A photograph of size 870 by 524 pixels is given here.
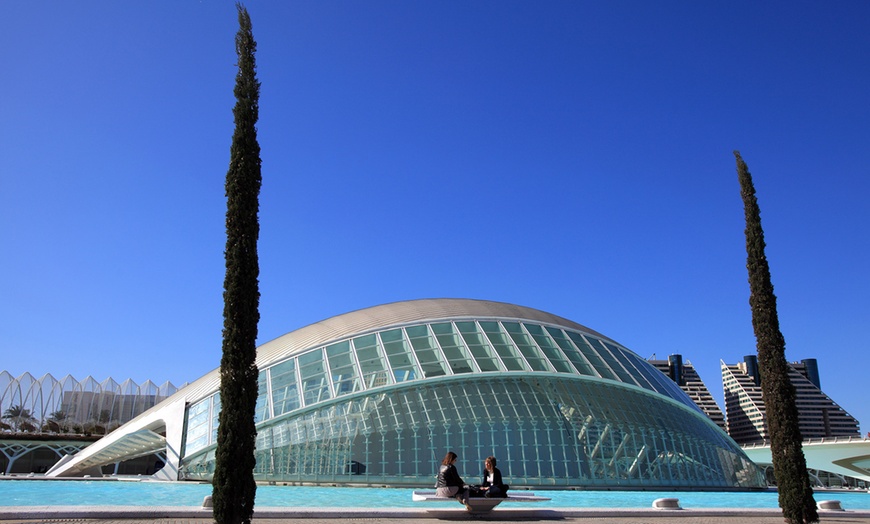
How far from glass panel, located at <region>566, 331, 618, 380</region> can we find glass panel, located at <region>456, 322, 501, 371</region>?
539cm

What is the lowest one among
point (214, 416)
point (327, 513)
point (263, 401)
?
point (327, 513)

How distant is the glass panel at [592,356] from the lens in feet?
107

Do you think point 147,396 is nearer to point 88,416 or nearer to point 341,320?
point 88,416

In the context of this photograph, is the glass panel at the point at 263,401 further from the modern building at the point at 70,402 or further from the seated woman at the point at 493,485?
the modern building at the point at 70,402

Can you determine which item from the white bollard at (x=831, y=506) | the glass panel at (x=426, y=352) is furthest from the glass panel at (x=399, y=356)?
the white bollard at (x=831, y=506)

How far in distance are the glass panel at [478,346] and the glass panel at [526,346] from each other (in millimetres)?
1679

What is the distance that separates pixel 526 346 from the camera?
3288 cm

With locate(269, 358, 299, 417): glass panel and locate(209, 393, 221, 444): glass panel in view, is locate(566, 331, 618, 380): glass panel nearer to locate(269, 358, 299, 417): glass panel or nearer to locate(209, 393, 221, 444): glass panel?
locate(269, 358, 299, 417): glass panel

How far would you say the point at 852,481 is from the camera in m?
95.7

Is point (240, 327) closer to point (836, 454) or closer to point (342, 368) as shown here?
point (342, 368)

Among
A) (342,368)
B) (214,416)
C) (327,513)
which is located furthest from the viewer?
(342,368)

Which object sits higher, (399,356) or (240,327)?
(399,356)

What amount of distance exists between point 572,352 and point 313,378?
13.1 m

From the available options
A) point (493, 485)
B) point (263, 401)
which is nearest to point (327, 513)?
point (493, 485)
